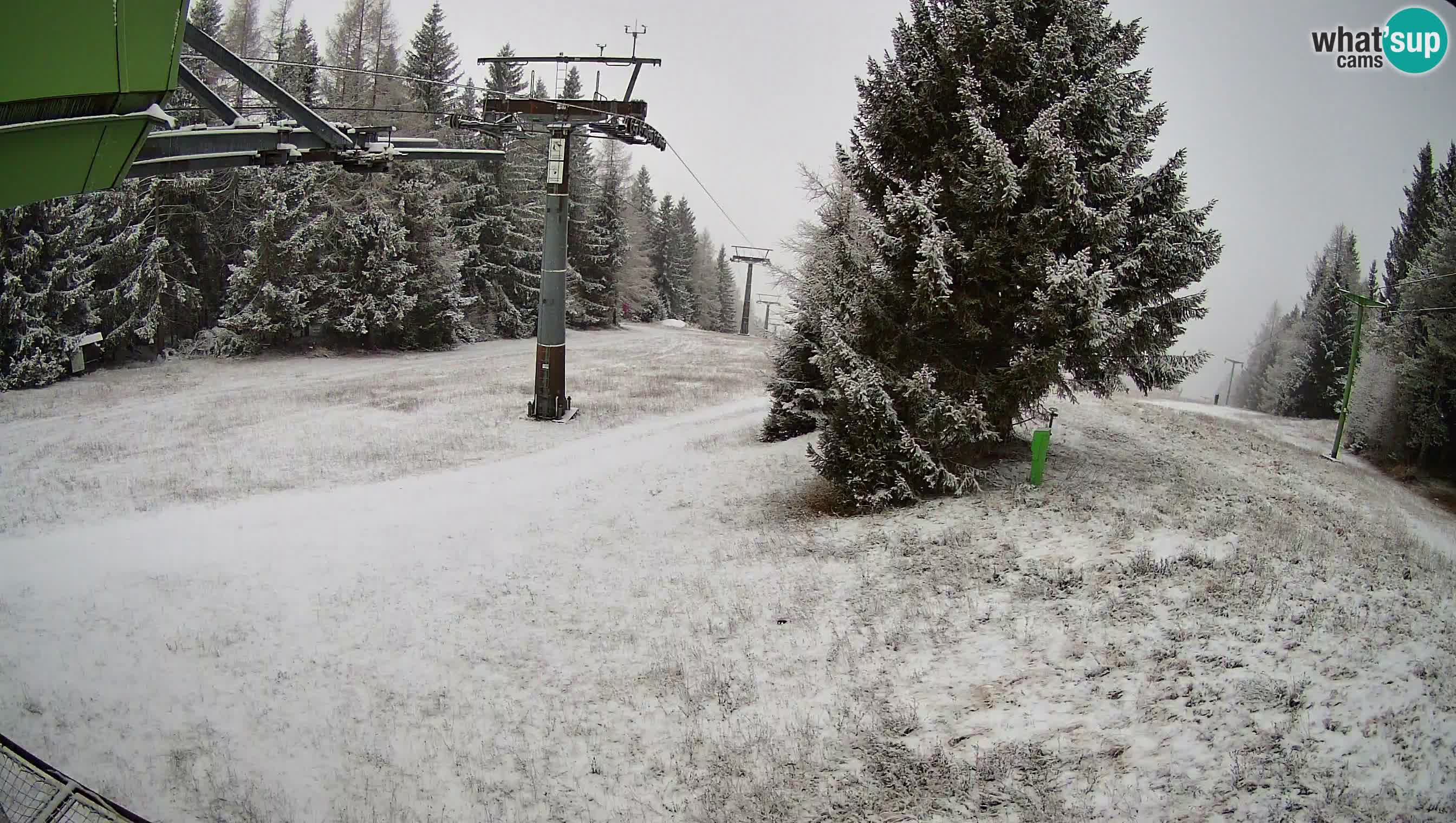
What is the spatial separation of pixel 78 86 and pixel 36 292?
2607 centimetres

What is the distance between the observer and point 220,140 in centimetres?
802

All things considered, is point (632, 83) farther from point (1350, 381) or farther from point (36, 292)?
point (1350, 381)

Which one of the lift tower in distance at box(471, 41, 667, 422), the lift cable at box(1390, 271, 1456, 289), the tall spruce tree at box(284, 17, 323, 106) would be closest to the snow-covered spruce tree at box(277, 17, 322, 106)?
the tall spruce tree at box(284, 17, 323, 106)

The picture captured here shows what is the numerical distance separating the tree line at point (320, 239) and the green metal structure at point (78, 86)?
13106 millimetres

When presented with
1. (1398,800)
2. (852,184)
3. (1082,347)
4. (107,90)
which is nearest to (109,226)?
(852,184)

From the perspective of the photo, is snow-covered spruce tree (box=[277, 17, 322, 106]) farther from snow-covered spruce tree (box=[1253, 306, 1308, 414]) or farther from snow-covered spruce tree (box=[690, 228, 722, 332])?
snow-covered spruce tree (box=[1253, 306, 1308, 414])

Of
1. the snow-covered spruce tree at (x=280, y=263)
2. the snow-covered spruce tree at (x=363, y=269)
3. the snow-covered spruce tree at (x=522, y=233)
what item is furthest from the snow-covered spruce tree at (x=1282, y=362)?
the snow-covered spruce tree at (x=280, y=263)

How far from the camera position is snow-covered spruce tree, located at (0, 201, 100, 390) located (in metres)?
21.4

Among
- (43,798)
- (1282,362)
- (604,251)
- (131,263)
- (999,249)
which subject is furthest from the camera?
(1282,362)

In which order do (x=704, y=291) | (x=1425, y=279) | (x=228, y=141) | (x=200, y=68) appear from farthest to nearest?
(x=704, y=291) < (x=200, y=68) < (x=1425, y=279) < (x=228, y=141)

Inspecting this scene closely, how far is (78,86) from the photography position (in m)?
3.33

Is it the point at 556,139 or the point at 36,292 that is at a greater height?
the point at 556,139

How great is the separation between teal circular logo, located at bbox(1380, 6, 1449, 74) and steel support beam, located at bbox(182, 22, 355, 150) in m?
9.04

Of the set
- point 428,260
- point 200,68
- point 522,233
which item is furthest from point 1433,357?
point 522,233
